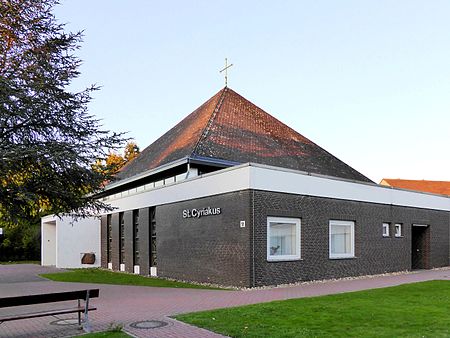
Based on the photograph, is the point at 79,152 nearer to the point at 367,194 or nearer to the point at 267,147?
the point at 267,147

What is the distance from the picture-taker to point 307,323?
8586 millimetres

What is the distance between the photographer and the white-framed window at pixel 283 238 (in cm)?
1689

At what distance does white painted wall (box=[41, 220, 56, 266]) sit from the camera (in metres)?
37.0

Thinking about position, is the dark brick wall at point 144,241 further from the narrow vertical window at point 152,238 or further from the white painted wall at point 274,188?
the white painted wall at point 274,188

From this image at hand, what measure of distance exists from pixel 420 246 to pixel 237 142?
38.2ft

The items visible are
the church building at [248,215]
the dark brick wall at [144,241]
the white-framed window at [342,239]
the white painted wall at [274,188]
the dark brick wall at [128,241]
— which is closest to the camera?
the white painted wall at [274,188]

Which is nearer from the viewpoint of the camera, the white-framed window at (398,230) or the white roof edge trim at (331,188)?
the white roof edge trim at (331,188)

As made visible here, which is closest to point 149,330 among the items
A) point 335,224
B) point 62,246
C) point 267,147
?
point 335,224

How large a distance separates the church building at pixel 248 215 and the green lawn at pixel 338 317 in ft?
16.0

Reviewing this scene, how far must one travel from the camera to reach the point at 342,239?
2008 cm

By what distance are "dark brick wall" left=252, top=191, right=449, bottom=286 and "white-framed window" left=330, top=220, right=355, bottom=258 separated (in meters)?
0.23

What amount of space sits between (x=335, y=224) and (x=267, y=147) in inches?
249

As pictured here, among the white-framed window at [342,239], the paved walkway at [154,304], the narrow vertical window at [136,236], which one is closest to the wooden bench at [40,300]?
the paved walkway at [154,304]

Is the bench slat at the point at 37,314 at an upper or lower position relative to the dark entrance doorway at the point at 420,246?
upper
